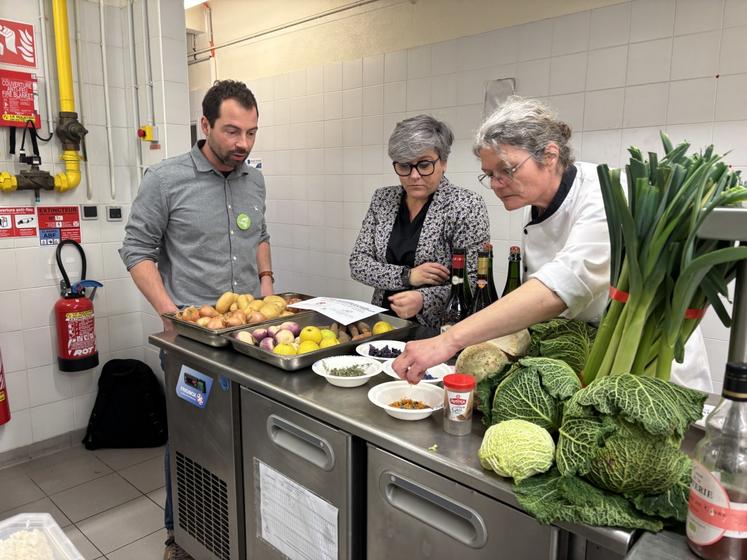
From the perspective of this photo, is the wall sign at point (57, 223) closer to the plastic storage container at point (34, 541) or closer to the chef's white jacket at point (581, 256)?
the plastic storage container at point (34, 541)

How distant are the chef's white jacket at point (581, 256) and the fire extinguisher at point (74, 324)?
275 centimetres

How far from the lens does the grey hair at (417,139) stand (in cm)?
203

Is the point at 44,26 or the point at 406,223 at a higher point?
the point at 44,26

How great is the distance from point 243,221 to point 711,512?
215 cm

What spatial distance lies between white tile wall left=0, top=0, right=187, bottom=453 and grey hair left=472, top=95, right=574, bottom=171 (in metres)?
2.51

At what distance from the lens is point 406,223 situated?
7.41ft

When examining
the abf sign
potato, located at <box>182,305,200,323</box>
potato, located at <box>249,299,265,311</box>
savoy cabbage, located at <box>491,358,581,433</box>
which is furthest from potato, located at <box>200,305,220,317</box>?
the abf sign

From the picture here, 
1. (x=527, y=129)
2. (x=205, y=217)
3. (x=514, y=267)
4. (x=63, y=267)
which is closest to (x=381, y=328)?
(x=514, y=267)

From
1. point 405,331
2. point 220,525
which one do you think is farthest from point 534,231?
point 220,525

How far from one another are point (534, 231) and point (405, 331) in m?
0.53

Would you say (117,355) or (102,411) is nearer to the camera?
(102,411)

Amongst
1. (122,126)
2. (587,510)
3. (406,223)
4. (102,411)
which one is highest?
(122,126)

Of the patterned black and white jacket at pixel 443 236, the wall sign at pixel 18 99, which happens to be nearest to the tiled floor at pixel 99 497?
the patterned black and white jacket at pixel 443 236

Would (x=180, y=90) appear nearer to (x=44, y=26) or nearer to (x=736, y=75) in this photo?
(x=44, y=26)
